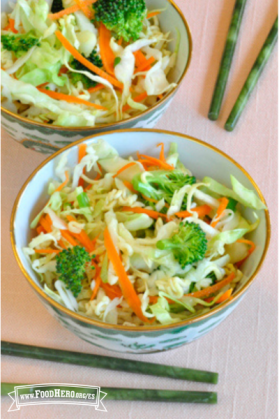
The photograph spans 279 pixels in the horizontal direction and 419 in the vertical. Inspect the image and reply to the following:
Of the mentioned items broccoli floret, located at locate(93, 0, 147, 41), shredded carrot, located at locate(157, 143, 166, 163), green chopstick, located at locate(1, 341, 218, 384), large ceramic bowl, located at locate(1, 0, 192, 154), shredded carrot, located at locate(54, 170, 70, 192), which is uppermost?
broccoli floret, located at locate(93, 0, 147, 41)

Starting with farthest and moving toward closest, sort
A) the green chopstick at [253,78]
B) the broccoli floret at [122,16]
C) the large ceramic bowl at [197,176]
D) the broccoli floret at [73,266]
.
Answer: the green chopstick at [253,78], the broccoli floret at [122,16], the broccoli floret at [73,266], the large ceramic bowl at [197,176]

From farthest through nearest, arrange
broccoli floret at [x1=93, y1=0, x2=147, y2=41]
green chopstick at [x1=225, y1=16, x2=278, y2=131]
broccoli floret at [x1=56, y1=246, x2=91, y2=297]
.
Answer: green chopstick at [x1=225, y1=16, x2=278, y2=131] → broccoli floret at [x1=93, y1=0, x2=147, y2=41] → broccoli floret at [x1=56, y1=246, x2=91, y2=297]

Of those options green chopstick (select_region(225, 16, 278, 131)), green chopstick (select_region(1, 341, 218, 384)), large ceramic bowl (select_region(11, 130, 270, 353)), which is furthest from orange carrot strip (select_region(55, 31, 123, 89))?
green chopstick (select_region(1, 341, 218, 384))

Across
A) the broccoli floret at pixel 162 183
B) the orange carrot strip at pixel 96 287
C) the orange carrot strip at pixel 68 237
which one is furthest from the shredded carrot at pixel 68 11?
the orange carrot strip at pixel 96 287

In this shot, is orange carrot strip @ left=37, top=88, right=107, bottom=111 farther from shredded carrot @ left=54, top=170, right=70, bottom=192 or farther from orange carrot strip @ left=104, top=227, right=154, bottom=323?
orange carrot strip @ left=104, top=227, right=154, bottom=323

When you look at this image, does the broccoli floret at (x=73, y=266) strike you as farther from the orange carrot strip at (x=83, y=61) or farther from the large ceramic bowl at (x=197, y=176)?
the orange carrot strip at (x=83, y=61)

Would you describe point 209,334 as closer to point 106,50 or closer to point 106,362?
point 106,362

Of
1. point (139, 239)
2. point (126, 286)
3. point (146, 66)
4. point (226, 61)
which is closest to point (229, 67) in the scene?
point (226, 61)
